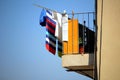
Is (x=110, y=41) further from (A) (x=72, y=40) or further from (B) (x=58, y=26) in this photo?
(B) (x=58, y=26)

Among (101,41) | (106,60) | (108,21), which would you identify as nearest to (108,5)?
(108,21)

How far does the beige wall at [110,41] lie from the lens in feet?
20.7

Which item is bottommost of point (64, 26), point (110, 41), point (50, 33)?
point (110, 41)

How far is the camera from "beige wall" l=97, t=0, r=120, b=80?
632cm

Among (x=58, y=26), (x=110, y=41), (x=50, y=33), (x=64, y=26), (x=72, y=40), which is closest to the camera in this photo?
(x=110, y=41)

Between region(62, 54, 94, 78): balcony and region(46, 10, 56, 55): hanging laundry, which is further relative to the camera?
region(46, 10, 56, 55): hanging laundry

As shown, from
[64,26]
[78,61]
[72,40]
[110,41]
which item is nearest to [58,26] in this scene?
[64,26]

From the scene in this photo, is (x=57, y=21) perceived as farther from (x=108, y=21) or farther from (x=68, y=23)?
(x=108, y=21)

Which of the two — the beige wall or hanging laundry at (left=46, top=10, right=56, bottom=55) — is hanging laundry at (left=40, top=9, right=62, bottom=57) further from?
the beige wall

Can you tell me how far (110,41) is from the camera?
654 centimetres

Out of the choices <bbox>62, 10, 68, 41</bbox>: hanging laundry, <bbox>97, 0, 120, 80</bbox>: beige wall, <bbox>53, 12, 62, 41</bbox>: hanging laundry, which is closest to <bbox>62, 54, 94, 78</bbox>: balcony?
<bbox>62, 10, 68, 41</bbox>: hanging laundry

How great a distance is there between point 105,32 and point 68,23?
96.2 inches

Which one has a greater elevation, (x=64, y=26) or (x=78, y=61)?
(x=64, y=26)

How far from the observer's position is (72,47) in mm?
8719
